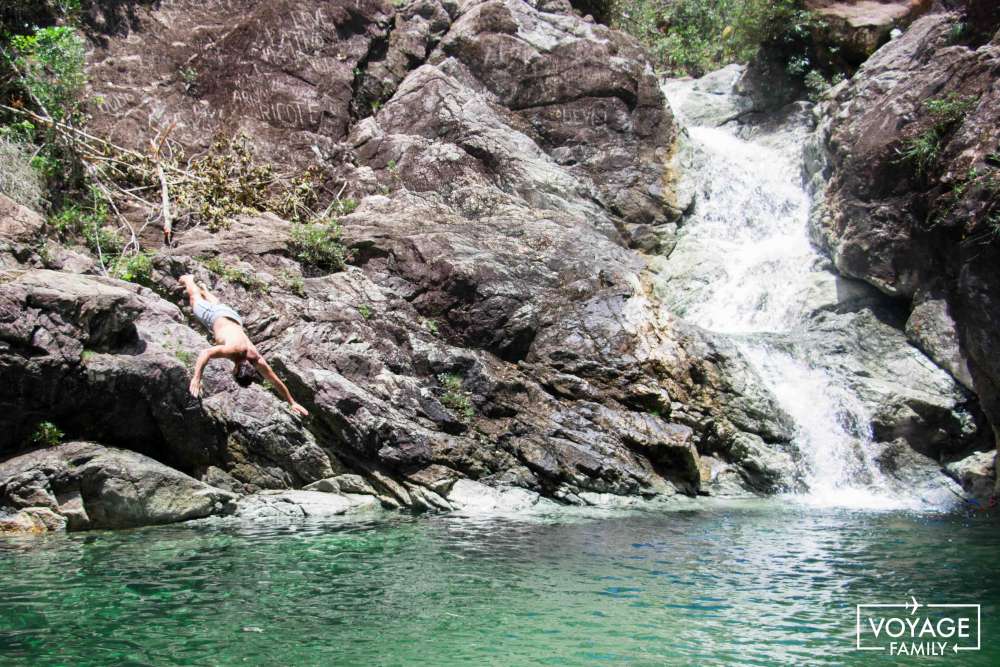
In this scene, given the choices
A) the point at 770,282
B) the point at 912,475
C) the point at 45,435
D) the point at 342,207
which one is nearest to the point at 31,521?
the point at 45,435

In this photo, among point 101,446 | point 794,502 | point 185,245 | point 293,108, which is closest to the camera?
point 101,446

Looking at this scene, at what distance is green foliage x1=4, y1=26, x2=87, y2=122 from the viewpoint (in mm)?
17047

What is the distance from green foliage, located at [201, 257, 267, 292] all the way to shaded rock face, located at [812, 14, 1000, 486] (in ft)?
48.6

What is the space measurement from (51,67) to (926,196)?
20.8 m

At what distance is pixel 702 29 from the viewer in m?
39.4

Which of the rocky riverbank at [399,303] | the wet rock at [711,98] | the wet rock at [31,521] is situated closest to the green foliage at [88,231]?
the rocky riverbank at [399,303]

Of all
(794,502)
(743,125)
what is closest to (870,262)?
(794,502)

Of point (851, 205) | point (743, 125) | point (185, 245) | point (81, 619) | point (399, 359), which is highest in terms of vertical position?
point (743, 125)

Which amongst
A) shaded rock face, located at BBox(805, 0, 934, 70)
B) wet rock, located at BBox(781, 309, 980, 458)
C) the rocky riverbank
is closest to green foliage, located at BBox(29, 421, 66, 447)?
the rocky riverbank

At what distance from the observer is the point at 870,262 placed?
65.1 feet

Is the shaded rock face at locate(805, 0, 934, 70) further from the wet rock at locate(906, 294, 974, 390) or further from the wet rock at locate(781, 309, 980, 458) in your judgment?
the wet rock at locate(906, 294, 974, 390)

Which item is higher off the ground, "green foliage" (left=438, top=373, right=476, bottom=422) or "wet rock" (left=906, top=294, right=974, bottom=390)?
"wet rock" (left=906, top=294, right=974, bottom=390)

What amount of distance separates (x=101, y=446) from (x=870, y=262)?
59.9 feet

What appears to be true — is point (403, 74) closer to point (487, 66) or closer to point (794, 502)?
point (487, 66)
